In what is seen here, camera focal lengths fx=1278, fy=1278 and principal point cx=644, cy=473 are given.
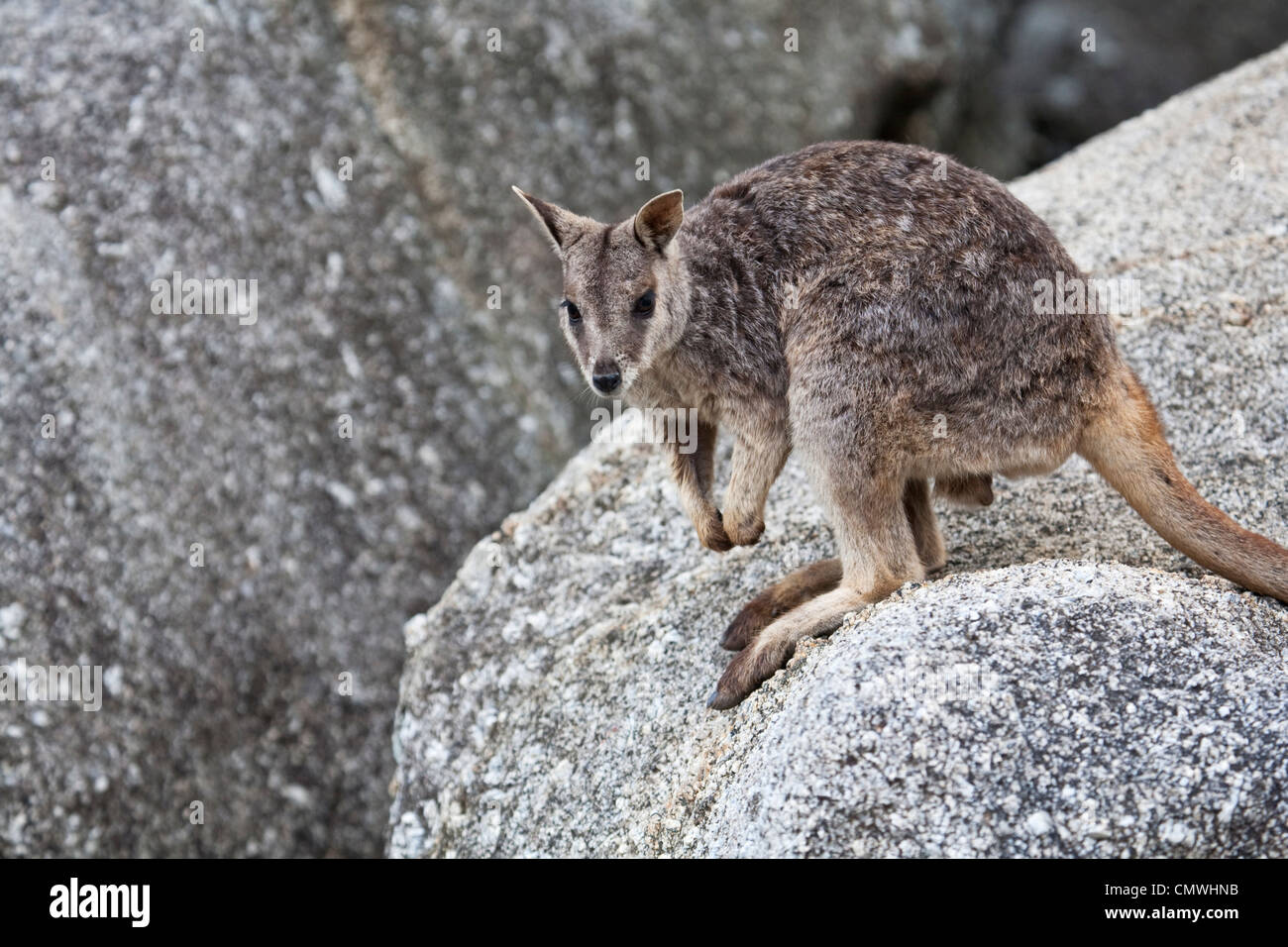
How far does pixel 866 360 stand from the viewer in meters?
4.08

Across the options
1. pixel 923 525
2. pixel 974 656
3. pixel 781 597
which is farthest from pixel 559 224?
pixel 974 656

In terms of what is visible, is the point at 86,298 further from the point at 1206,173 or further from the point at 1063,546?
the point at 1206,173

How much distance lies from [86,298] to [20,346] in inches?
16.6

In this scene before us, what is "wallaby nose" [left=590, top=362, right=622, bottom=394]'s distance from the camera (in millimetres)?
4227

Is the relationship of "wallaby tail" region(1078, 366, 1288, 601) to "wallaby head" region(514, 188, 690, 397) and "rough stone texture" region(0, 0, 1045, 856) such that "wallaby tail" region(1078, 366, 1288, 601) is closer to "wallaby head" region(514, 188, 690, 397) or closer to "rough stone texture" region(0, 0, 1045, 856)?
"wallaby head" region(514, 188, 690, 397)

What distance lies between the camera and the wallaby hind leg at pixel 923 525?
15.2 ft

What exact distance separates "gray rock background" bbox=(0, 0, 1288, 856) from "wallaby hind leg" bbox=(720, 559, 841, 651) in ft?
9.37

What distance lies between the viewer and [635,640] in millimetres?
4891

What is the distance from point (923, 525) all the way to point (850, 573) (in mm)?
528

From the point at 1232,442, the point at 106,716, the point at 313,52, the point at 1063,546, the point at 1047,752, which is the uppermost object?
the point at 313,52
